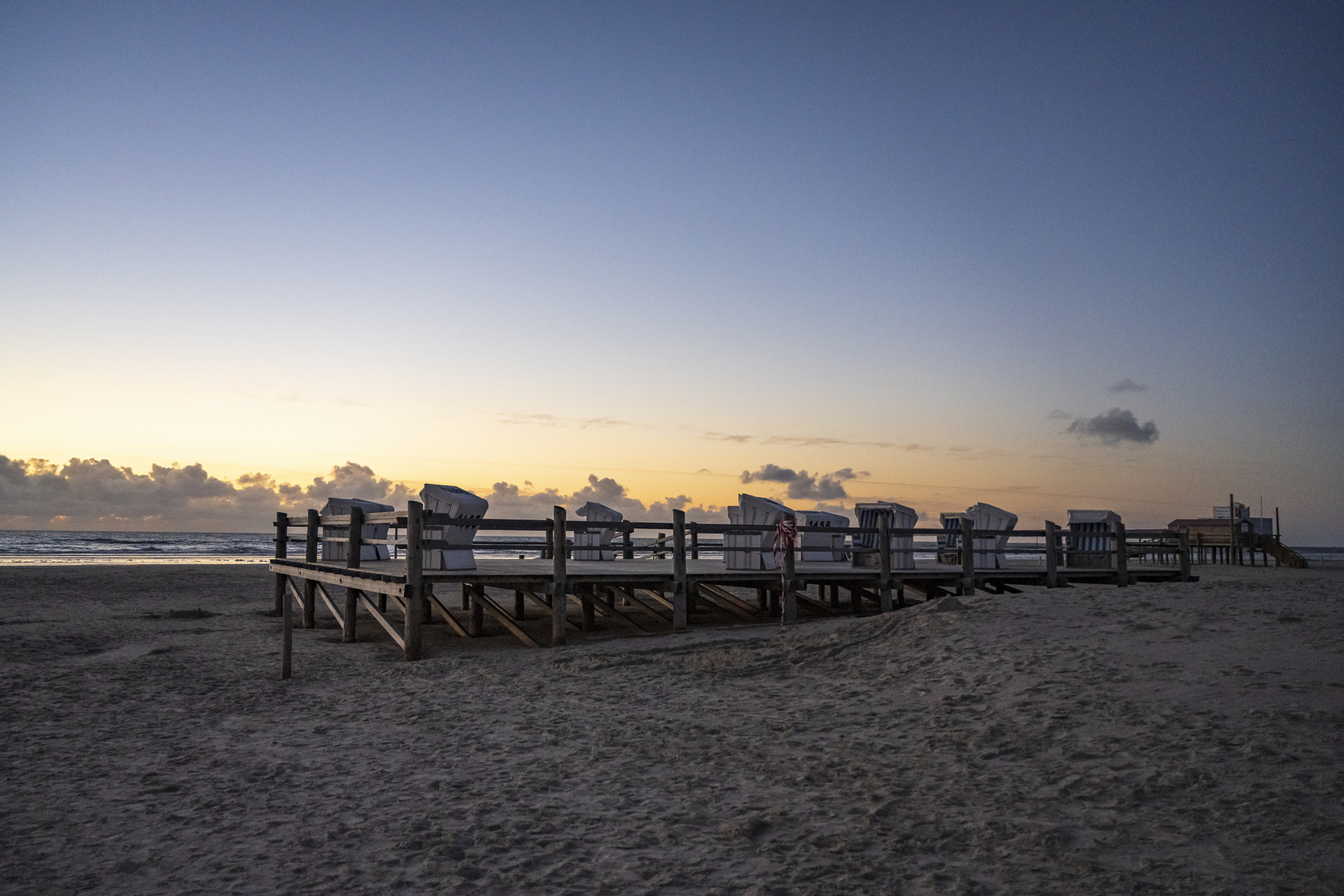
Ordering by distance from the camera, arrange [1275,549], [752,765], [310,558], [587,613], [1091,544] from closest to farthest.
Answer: [752,765] → [587,613] → [310,558] → [1091,544] → [1275,549]

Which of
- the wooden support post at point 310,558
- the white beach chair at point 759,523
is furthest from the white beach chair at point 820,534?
the wooden support post at point 310,558

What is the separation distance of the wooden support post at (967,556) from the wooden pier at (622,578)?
0.07 ft

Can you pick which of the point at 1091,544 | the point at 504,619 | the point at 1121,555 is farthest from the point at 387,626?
the point at 1091,544

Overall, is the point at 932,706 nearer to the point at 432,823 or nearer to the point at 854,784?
the point at 854,784

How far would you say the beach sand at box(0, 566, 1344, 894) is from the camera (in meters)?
4.35

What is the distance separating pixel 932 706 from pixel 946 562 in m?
13.1

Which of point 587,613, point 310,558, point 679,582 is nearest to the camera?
point 679,582

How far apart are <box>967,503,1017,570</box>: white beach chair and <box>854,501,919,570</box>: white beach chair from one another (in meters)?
1.24

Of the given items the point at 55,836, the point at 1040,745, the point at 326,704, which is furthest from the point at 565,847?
the point at 326,704

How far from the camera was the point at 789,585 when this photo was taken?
44.5 ft

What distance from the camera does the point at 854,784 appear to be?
5.55 meters

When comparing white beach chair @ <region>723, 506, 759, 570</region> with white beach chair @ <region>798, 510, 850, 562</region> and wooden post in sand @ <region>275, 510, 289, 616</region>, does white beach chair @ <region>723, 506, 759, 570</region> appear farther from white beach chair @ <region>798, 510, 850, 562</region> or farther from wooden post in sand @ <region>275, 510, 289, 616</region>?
wooden post in sand @ <region>275, 510, 289, 616</region>

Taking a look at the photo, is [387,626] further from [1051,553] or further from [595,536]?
[1051,553]

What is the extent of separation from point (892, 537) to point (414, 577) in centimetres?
824
